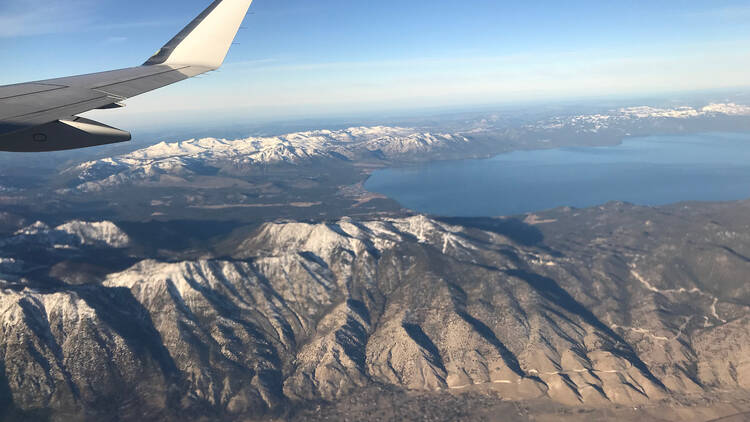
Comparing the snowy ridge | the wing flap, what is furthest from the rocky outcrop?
the wing flap

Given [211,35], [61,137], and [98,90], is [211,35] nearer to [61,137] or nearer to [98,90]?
[98,90]

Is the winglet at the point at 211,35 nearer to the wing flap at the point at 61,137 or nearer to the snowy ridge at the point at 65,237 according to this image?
the wing flap at the point at 61,137

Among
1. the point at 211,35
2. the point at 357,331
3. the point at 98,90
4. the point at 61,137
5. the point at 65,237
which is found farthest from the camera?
the point at 65,237

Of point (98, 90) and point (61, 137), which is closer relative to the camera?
point (61, 137)

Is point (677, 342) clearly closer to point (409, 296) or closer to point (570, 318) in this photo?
point (570, 318)

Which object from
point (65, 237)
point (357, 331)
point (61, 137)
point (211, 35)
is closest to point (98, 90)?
point (211, 35)

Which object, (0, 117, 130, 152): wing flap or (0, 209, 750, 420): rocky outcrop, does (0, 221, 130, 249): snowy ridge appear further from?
(0, 117, 130, 152): wing flap

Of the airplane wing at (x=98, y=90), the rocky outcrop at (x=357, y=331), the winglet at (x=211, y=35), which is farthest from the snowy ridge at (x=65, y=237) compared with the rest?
the winglet at (x=211, y=35)

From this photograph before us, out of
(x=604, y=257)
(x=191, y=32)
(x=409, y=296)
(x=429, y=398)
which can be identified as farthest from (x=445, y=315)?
(x=191, y=32)

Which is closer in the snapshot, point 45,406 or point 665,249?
point 45,406
